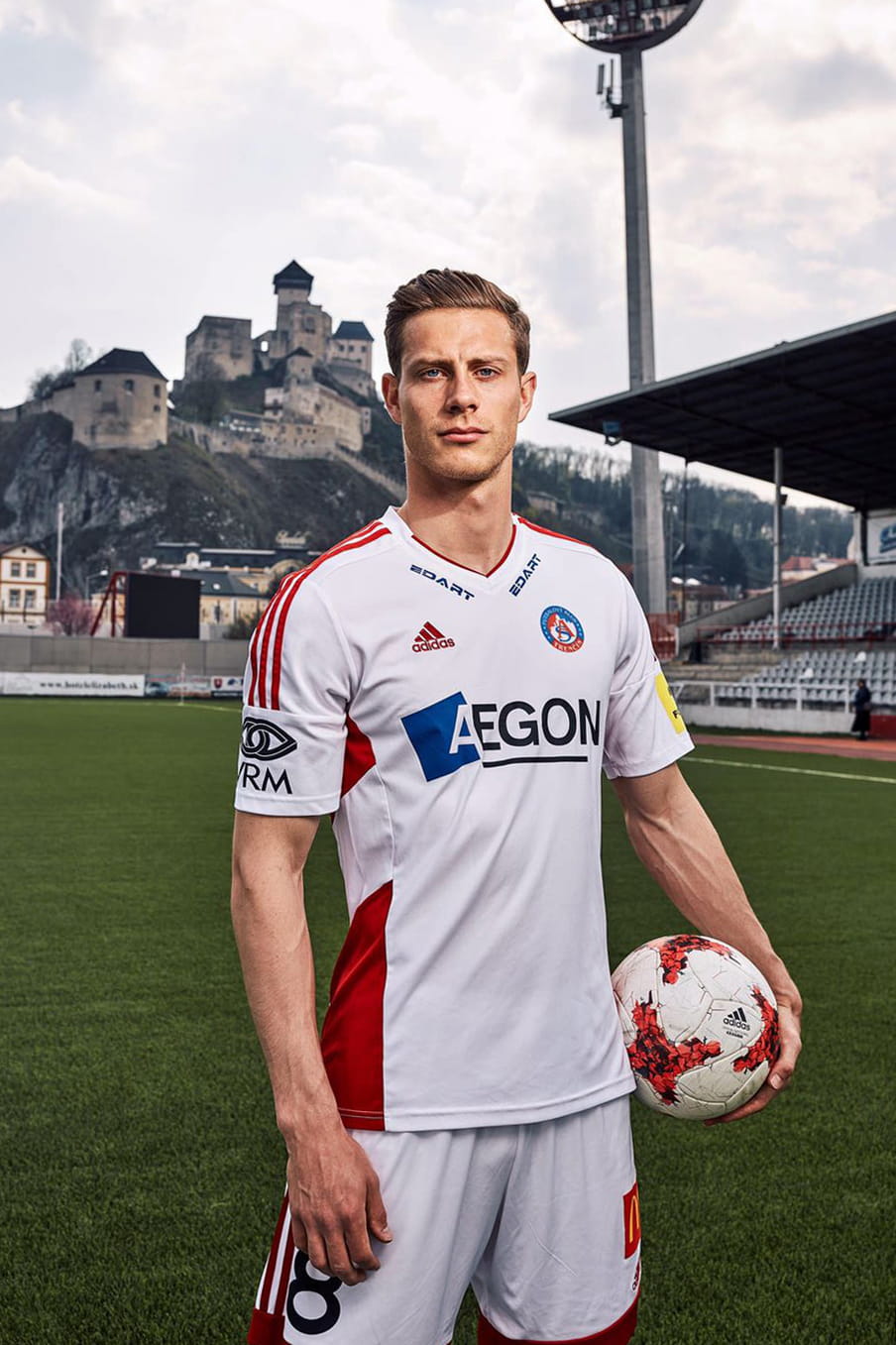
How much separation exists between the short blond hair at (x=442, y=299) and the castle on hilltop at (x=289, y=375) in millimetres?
134745

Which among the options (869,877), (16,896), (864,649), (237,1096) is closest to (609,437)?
(864,649)

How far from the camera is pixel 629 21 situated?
42.2m

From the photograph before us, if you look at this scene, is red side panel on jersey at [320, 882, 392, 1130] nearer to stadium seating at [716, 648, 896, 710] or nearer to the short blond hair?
the short blond hair

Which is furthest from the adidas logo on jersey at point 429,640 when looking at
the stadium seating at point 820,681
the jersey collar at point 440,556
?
the stadium seating at point 820,681

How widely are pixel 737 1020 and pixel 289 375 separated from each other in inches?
5515

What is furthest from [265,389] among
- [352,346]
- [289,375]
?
[352,346]

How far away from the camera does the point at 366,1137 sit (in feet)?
5.67

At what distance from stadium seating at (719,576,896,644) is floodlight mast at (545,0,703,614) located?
3.76 meters

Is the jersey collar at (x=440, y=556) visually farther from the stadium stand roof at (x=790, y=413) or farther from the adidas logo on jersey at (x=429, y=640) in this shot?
the stadium stand roof at (x=790, y=413)

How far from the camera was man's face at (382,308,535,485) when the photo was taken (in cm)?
190

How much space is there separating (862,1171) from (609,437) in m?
29.6

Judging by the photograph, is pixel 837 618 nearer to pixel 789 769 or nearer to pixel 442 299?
pixel 789 769

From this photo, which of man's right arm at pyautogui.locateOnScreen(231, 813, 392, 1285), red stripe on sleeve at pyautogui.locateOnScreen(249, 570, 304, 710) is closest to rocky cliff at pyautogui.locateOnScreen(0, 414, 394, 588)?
red stripe on sleeve at pyautogui.locateOnScreen(249, 570, 304, 710)

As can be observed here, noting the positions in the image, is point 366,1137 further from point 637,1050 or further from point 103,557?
point 103,557
